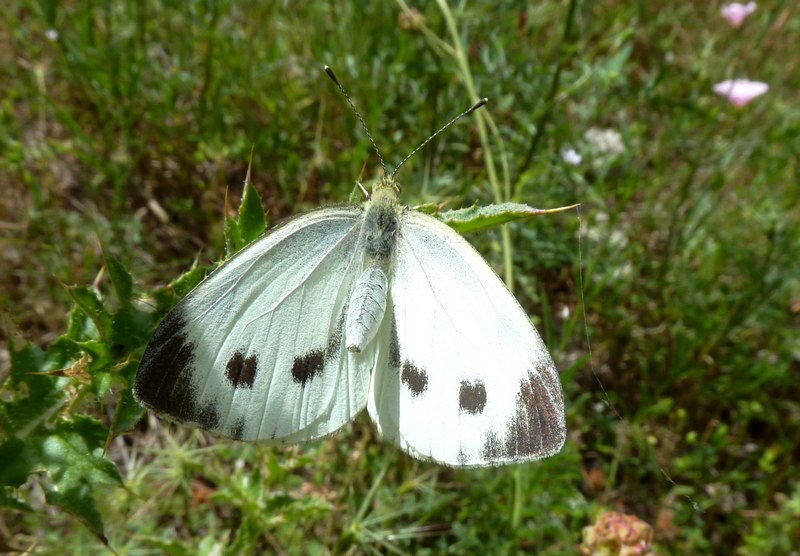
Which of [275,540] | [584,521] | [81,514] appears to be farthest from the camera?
[584,521]

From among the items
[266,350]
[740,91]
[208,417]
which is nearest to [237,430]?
[208,417]

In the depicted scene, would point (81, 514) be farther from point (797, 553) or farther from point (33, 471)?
point (797, 553)

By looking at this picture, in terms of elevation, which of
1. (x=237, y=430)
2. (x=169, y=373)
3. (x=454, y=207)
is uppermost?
(x=454, y=207)

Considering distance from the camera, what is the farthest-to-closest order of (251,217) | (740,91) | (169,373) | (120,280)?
(740,91)
(251,217)
(120,280)
(169,373)

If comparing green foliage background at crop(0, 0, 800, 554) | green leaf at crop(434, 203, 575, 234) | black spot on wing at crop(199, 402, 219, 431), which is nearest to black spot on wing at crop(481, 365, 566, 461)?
green leaf at crop(434, 203, 575, 234)

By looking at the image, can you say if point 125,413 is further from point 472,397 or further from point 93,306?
point 472,397

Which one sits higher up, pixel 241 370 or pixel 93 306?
pixel 93 306

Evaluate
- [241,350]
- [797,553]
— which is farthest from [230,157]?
[797,553]
